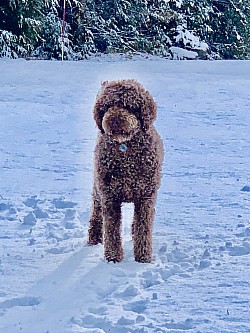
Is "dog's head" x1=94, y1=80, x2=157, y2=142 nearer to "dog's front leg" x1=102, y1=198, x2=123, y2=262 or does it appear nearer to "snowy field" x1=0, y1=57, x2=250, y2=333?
"dog's front leg" x1=102, y1=198, x2=123, y2=262

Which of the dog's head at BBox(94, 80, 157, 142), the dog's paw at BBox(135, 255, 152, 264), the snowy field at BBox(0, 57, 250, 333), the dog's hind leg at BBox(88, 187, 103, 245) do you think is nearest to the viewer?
the snowy field at BBox(0, 57, 250, 333)

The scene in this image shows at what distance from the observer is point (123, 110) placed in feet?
12.9

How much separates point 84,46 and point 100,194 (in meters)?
16.6

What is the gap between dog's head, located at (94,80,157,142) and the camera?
3889 mm

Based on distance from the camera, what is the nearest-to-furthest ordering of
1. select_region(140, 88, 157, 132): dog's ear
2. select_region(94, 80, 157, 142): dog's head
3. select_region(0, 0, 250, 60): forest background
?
select_region(94, 80, 157, 142): dog's head
select_region(140, 88, 157, 132): dog's ear
select_region(0, 0, 250, 60): forest background

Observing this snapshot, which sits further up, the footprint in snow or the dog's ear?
the dog's ear

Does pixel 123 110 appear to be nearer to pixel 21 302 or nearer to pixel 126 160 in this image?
pixel 126 160

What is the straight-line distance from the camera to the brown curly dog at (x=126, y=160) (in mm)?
3961

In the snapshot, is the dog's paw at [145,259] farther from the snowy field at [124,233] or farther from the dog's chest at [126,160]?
the dog's chest at [126,160]

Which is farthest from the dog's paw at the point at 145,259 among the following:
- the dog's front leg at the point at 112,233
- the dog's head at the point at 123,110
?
the dog's head at the point at 123,110

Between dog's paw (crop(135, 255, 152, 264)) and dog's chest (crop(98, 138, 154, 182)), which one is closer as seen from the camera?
dog's chest (crop(98, 138, 154, 182))

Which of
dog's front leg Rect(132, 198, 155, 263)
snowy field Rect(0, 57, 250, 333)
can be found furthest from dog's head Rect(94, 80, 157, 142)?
snowy field Rect(0, 57, 250, 333)

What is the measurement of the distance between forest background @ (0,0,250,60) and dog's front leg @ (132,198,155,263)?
13665mm

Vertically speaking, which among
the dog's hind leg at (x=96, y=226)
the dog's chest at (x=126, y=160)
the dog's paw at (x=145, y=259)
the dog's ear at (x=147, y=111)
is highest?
the dog's ear at (x=147, y=111)
